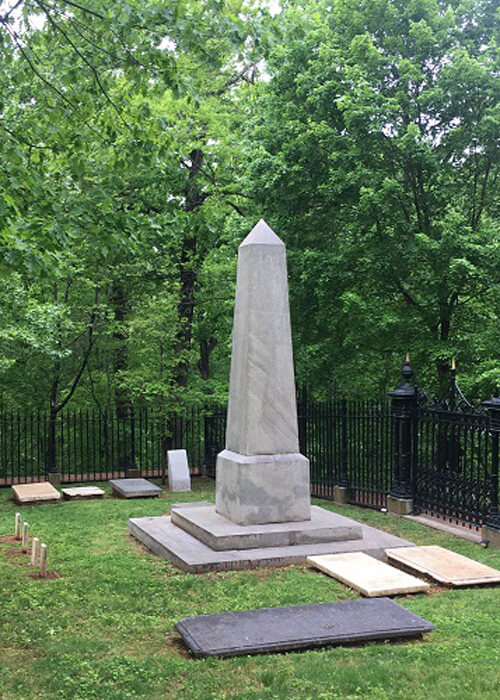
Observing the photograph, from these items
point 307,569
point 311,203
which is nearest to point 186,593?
point 307,569

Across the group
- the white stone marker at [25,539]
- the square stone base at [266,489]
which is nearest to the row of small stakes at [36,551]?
the white stone marker at [25,539]

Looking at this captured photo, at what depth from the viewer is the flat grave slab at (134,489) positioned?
52.6ft

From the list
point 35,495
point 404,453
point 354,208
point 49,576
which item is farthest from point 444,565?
point 354,208

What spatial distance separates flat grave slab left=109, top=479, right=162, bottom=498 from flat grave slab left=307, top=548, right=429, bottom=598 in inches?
301

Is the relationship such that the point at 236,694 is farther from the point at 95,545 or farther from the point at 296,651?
the point at 95,545

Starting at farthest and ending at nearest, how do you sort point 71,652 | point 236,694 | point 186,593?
point 186,593 → point 71,652 → point 236,694

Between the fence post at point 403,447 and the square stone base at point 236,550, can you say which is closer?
the square stone base at point 236,550

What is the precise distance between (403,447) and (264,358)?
404cm

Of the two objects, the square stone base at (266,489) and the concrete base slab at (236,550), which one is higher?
the square stone base at (266,489)

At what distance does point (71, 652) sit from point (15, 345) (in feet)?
40.9

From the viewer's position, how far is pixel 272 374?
34.3 feet

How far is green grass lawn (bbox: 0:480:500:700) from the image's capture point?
524 centimetres

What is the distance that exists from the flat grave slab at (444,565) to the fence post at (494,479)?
97 centimetres

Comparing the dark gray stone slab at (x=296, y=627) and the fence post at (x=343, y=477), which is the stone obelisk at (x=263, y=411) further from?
the fence post at (x=343, y=477)
